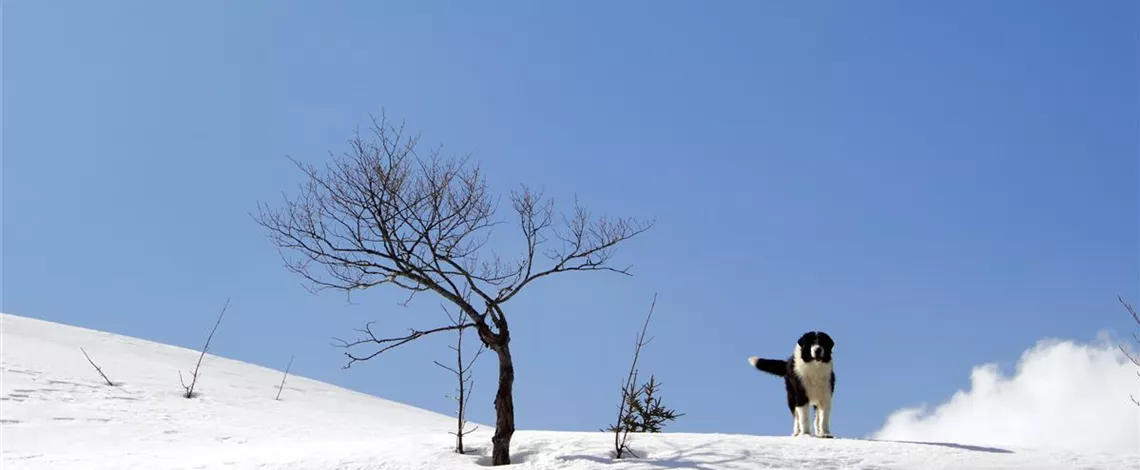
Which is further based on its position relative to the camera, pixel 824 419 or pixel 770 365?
pixel 770 365

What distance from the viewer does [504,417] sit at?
34.2ft

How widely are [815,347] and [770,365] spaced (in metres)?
1.06

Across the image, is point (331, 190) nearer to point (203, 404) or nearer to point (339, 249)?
point (339, 249)

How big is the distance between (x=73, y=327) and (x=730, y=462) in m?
22.7

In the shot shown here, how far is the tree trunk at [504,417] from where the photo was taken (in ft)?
34.0

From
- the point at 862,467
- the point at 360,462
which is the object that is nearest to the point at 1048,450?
the point at 862,467

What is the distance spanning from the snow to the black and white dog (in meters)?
0.67

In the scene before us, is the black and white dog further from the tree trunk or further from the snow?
the tree trunk

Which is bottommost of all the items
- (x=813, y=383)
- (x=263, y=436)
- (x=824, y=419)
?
(x=263, y=436)

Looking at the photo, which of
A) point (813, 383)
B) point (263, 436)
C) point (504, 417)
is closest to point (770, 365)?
point (813, 383)

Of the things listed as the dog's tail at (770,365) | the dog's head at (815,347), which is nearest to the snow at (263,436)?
the dog's head at (815,347)

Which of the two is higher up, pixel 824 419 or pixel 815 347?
pixel 815 347

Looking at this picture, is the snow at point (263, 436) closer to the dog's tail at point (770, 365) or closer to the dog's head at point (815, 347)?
the dog's head at point (815, 347)

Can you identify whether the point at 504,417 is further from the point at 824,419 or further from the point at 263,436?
the point at 263,436
